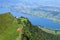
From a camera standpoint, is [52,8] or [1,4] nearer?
[1,4]

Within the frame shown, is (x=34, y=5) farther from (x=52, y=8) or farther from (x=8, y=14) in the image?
(x=8, y=14)

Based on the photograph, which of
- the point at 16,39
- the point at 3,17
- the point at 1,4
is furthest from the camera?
the point at 1,4

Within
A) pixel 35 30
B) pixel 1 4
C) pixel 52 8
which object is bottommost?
pixel 52 8

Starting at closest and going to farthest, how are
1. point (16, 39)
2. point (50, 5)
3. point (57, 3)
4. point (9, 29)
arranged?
point (16, 39)
point (9, 29)
point (57, 3)
point (50, 5)

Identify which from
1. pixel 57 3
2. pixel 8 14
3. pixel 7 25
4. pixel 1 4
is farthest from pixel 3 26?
pixel 57 3

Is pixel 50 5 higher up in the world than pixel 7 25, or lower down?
lower down

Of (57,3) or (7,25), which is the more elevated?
(7,25)

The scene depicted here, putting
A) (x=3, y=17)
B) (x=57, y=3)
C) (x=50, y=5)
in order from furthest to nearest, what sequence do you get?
(x=50, y=5), (x=57, y=3), (x=3, y=17)

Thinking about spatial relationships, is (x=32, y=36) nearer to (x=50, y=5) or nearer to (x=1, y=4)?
(x=1, y=4)

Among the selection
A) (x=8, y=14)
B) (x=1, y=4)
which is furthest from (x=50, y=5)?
(x=8, y=14)
